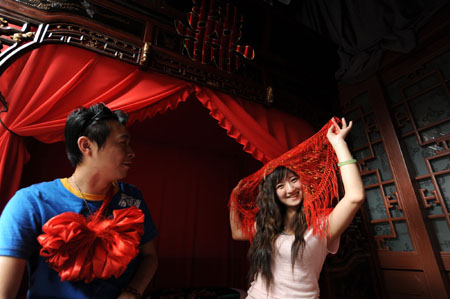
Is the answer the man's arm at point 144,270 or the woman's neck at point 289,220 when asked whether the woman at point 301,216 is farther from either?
the man's arm at point 144,270

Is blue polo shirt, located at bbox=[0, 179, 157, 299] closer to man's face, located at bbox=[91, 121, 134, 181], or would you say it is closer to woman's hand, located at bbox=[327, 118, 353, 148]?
man's face, located at bbox=[91, 121, 134, 181]

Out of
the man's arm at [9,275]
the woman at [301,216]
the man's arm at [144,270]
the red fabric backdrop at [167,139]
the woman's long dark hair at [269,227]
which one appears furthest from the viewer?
the red fabric backdrop at [167,139]

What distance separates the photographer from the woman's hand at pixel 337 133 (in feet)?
3.03

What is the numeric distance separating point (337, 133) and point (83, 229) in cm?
102

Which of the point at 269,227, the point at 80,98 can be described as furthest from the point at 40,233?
the point at 269,227

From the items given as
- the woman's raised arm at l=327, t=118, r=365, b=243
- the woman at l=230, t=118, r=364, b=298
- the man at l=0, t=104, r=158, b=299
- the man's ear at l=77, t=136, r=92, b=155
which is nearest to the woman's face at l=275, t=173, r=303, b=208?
the woman at l=230, t=118, r=364, b=298

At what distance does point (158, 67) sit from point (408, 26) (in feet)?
6.34

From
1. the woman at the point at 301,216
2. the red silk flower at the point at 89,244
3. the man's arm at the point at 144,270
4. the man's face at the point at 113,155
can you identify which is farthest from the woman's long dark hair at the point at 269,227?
the man's face at the point at 113,155

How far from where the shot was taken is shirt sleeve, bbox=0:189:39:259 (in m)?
0.63

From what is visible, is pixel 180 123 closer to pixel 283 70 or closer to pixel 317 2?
pixel 283 70

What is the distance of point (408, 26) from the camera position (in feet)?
5.59

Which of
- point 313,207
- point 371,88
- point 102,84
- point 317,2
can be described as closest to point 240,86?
point 102,84

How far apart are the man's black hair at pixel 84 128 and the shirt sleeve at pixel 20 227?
19 centimetres

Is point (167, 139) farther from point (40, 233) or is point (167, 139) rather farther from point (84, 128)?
point (40, 233)
